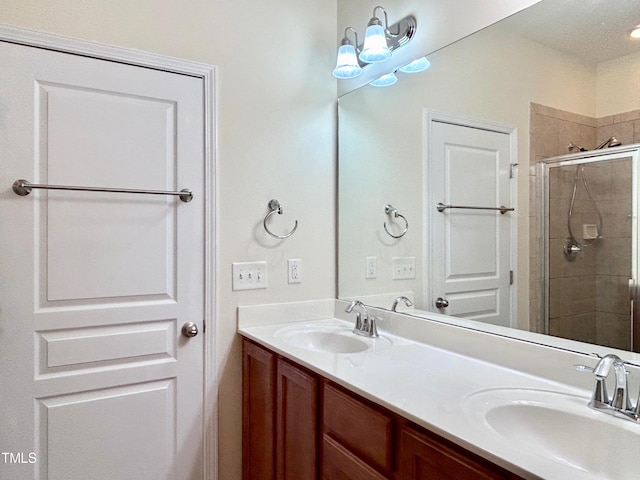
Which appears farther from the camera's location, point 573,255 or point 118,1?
point 118,1

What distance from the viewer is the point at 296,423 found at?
4.86 feet

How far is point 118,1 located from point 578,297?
6.43 ft

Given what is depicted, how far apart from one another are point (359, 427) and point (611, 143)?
3.46ft

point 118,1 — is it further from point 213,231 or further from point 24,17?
point 213,231

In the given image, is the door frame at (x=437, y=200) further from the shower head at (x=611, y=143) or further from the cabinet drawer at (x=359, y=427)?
the cabinet drawer at (x=359, y=427)

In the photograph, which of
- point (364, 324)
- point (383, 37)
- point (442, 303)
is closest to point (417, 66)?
point (383, 37)

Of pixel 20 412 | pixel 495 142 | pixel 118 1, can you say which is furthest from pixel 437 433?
pixel 118 1

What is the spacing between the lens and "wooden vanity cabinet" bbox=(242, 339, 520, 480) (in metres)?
0.95

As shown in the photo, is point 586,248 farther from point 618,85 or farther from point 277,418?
point 277,418

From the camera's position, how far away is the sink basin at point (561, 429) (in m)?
0.91

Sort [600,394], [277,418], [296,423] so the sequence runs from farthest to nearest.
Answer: [277,418], [296,423], [600,394]

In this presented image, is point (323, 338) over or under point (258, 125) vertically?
under

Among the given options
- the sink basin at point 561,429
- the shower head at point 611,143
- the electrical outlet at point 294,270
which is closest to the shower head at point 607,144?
the shower head at point 611,143

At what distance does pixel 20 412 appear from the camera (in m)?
1.51
